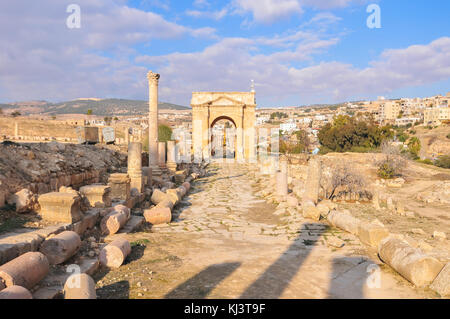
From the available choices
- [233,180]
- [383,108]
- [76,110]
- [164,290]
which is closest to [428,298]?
[164,290]

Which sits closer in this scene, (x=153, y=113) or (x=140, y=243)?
(x=140, y=243)

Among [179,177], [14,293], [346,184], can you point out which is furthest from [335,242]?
[179,177]

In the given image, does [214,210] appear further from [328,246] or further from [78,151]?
[78,151]

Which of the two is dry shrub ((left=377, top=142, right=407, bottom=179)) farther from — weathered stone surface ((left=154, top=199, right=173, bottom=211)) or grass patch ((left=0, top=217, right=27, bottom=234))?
grass patch ((left=0, top=217, right=27, bottom=234))

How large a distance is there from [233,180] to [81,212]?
11093mm

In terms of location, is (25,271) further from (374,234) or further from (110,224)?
(374,234)

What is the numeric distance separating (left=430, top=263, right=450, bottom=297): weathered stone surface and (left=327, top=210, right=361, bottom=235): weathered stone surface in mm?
2292

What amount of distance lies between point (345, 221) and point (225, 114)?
23.3 meters

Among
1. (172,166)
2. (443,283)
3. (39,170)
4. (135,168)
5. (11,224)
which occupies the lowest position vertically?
(443,283)

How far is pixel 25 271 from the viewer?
135 inches

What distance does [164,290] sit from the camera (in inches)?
151

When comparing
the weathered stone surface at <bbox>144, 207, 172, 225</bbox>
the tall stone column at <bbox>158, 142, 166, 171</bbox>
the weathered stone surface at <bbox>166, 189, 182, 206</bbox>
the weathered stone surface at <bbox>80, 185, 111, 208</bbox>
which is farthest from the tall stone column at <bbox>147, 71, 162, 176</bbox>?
the weathered stone surface at <bbox>80, 185, 111, 208</bbox>

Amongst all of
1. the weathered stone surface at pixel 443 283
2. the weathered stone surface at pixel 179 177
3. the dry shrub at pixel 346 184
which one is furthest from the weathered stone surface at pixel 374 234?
the weathered stone surface at pixel 179 177

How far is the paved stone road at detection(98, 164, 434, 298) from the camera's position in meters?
3.84
